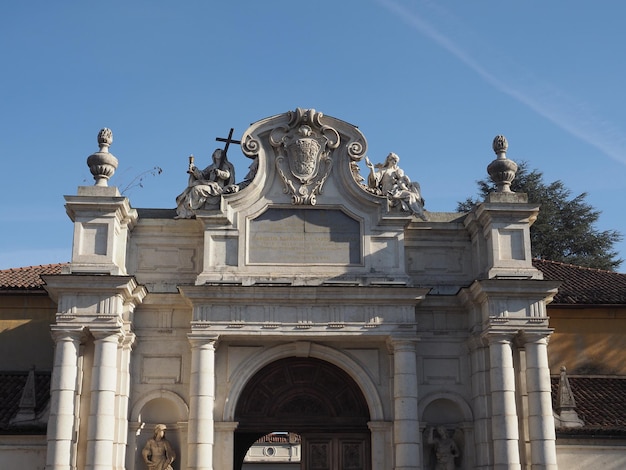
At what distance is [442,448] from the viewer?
20.9 meters

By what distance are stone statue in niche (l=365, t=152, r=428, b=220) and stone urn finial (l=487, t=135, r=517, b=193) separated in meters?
1.93

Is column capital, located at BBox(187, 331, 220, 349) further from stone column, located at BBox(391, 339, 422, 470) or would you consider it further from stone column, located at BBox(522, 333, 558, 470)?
stone column, located at BBox(522, 333, 558, 470)

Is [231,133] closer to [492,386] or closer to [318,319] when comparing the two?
[318,319]

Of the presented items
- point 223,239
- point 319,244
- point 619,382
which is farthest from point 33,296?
point 619,382

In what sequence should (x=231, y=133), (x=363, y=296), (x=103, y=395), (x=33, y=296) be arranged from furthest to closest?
1. (x=33, y=296)
2. (x=231, y=133)
3. (x=363, y=296)
4. (x=103, y=395)

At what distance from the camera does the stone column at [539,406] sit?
1981 centimetres

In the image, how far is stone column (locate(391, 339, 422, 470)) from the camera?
20.3 m

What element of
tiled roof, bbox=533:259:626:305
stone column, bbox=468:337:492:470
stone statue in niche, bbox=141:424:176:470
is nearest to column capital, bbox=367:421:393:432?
stone column, bbox=468:337:492:470

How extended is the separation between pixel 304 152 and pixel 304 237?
83.0 inches

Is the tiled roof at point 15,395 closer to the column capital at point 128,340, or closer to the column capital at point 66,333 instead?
the column capital at point 66,333

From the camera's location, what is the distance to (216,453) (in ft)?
67.4

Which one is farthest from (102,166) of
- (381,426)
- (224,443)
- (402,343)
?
(381,426)

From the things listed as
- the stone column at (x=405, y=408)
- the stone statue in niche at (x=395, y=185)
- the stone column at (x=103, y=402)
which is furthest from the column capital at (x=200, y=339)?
the stone statue in niche at (x=395, y=185)

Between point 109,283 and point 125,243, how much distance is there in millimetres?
1743
